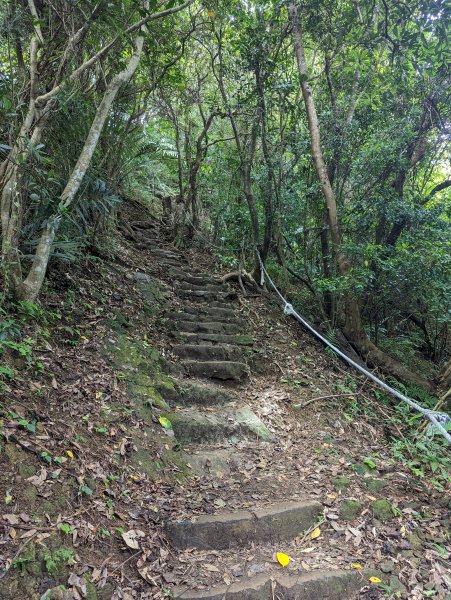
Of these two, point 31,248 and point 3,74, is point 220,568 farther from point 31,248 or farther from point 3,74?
point 3,74

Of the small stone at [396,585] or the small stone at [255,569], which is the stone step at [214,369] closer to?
the small stone at [255,569]

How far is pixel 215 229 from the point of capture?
11234mm

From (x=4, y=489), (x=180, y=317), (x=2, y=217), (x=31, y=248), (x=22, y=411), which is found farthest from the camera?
(x=180, y=317)

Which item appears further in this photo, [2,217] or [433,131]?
[433,131]

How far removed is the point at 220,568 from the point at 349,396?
3343 millimetres

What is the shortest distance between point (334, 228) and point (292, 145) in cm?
211

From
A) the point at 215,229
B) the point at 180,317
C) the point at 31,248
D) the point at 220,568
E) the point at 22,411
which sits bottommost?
the point at 220,568

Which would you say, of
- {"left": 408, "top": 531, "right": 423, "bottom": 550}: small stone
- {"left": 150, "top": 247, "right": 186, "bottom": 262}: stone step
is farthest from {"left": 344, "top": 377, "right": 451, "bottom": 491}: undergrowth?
{"left": 150, "top": 247, "right": 186, "bottom": 262}: stone step

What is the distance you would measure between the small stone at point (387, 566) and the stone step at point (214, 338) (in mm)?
3573

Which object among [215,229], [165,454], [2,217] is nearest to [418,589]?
[165,454]

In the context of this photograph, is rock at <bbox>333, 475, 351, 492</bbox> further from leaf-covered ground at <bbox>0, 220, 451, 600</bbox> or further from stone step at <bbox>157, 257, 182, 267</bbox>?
stone step at <bbox>157, 257, 182, 267</bbox>

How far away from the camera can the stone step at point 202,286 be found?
7.66 meters

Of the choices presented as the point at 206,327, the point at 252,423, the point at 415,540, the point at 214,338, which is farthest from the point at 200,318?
the point at 415,540

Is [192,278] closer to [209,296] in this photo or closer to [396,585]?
[209,296]
